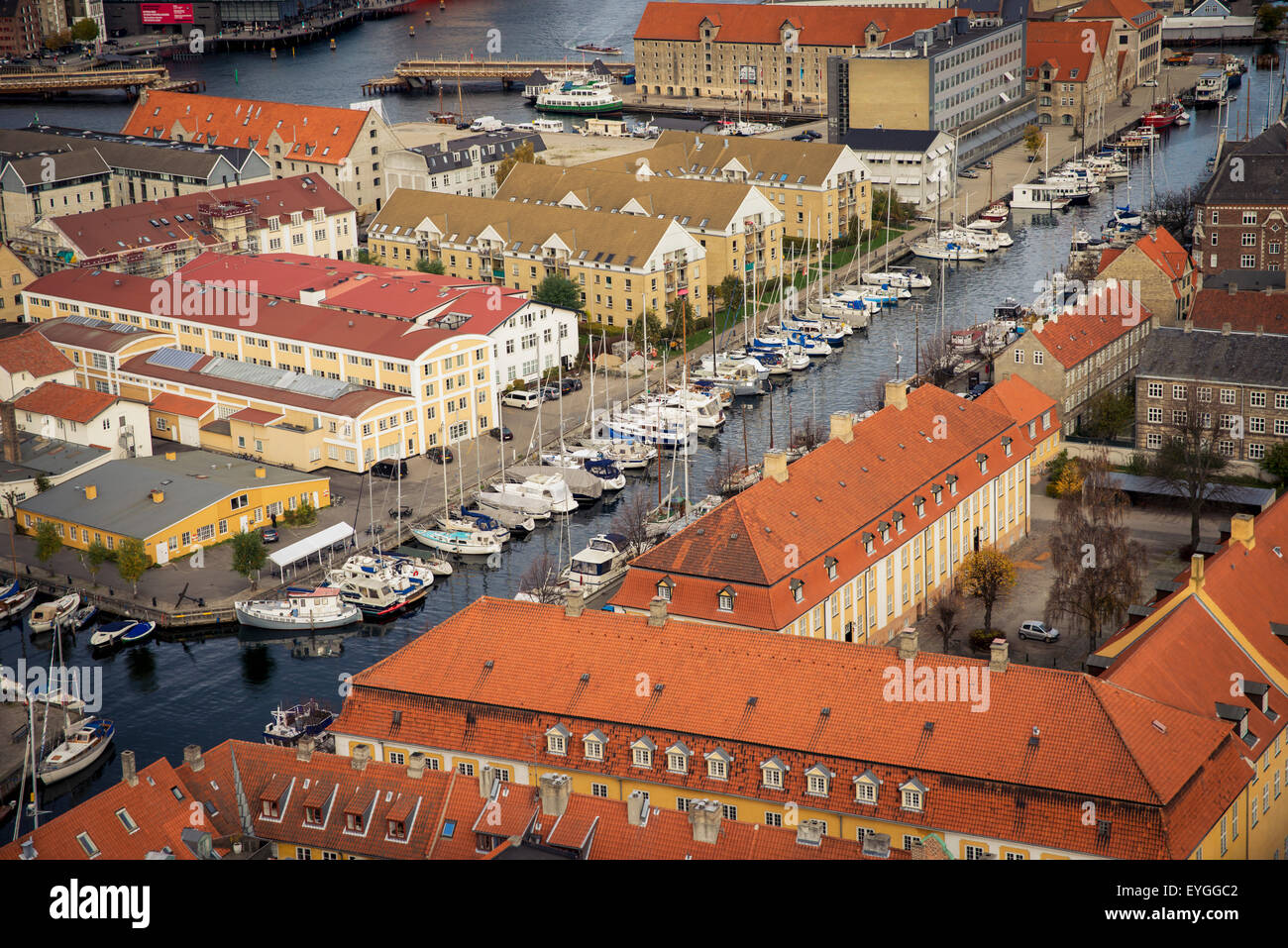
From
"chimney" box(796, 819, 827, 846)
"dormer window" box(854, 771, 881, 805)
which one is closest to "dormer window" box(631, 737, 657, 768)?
"dormer window" box(854, 771, 881, 805)

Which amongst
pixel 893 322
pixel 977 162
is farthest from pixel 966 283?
pixel 977 162

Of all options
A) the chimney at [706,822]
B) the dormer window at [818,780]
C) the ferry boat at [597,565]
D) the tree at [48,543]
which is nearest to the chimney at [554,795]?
the chimney at [706,822]

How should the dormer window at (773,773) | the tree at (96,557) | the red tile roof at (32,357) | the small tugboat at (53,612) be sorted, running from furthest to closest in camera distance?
the red tile roof at (32,357) < the tree at (96,557) < the small tugboat at (53,612) < the dormer window at (773,773)

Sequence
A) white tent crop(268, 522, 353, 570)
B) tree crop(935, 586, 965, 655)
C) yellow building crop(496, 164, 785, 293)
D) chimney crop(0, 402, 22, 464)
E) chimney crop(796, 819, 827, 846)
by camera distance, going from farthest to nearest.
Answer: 1. yellow building crop(496, 164, 785, 293)
2. chimney crop(0, 402, 22, 464)
3. white tent crop(268, 522, 353, 570)
4. tree crop(935, 586, 965, 655)
5. chimney crop(796, 819, 827, 846)

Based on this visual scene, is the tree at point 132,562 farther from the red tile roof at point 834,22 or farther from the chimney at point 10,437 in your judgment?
the red tile roof at point 834,22

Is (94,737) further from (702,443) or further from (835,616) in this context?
(702,443)

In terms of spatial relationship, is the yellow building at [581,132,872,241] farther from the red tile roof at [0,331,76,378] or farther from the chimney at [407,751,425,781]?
the chimney at [407,751,425,781]

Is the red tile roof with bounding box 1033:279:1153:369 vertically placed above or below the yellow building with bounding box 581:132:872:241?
below
